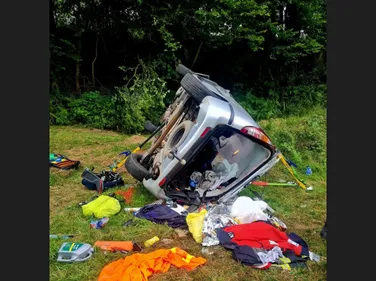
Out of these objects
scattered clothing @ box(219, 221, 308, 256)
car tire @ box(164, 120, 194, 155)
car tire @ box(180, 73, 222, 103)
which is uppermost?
car tire @ box(180, 73, 222, 103)

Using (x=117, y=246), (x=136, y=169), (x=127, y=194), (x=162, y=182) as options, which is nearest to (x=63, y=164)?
(x=127, y=194)

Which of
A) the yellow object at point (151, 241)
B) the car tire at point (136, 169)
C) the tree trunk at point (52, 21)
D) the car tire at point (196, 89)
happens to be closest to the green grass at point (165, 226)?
the yellow object at point (151, 241)

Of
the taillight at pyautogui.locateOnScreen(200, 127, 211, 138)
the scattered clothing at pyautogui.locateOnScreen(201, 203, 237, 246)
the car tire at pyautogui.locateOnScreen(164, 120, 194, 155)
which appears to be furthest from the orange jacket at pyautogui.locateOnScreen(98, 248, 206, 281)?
the car tire at pyautogui.locateOnScreen(164, 120, 194, 155)

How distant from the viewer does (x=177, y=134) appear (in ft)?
15.7

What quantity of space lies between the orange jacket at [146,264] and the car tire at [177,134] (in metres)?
1.51

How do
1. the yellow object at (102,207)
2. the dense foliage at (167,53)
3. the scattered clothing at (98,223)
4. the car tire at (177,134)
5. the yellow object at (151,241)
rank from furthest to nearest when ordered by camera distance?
the dense foliage at (167,53)
the car tire at (177,134)
the yellow object at (102,207)
the scattered clothing at (98,223)
the yellow object at (151,241)

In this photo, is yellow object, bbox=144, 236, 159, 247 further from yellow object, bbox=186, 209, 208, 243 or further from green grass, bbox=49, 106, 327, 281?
yellow object, bbox=186, 209, 208, 243

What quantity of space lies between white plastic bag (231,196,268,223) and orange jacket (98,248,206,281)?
0.92m

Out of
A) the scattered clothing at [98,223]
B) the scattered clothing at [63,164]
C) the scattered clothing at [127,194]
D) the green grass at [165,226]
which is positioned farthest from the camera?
the scattered clothing at [63,164]

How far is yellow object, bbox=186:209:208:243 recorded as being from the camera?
3.80m

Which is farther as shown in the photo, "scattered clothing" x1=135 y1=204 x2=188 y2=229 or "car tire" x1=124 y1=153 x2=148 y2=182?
"car tire" x1=124 y1=153 x2=148 y2=182

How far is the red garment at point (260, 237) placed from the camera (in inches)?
140

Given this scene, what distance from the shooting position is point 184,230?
4051mm

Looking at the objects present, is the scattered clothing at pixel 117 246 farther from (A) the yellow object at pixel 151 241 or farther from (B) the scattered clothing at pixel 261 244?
(B) the scattered clothing at pixel 261 244
